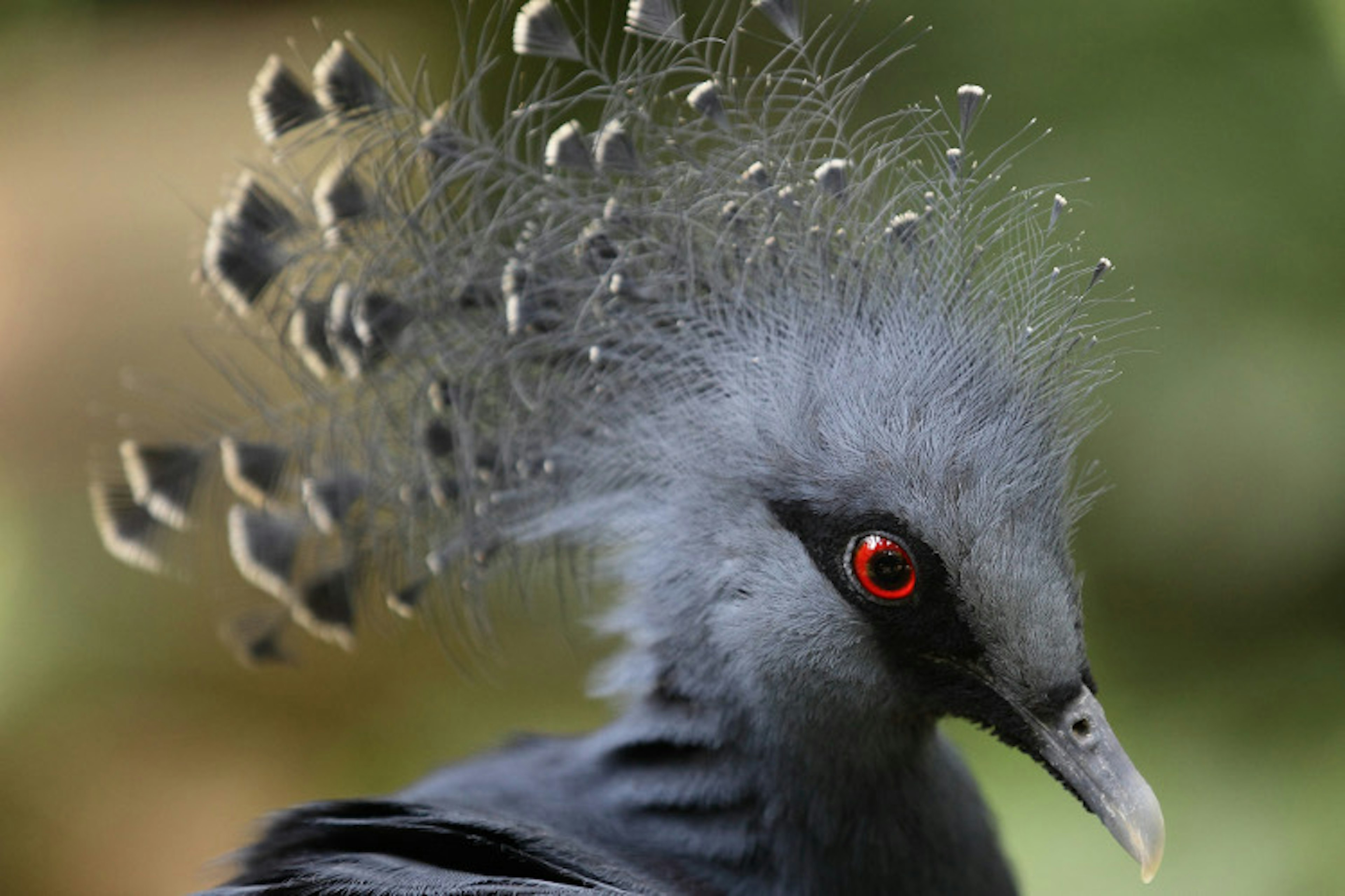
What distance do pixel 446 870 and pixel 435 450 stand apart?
580 mm

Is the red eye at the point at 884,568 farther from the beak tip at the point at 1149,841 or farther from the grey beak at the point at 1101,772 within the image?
the beak tip at the point at 1149,841

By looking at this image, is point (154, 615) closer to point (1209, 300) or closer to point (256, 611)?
point (256, 611)

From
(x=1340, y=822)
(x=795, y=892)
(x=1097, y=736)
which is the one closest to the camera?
(x=1097, y=736)

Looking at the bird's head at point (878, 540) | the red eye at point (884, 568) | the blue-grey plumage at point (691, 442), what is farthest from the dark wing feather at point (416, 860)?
the red eye at point (884, 568)

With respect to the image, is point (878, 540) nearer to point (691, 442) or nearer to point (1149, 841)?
point (691, 442)

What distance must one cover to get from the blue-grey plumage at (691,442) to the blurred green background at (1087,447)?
34cm

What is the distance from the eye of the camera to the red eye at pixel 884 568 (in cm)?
160

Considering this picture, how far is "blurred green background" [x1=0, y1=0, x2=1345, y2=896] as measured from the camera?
310 centimetres

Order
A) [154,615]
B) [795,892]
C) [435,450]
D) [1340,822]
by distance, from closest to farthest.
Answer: [795,892]
[435,450]
[1340,822]
[154,615]

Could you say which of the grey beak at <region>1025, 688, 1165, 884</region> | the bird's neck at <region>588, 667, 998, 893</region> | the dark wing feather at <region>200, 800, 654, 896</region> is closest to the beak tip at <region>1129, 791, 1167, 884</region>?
the grey beak at <region>1025, 688, 1165, 884</region>

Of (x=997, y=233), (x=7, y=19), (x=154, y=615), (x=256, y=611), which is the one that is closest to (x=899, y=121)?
(x=997, y=233)

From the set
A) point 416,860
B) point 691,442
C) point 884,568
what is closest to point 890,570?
point 884,568

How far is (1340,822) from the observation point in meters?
2.97

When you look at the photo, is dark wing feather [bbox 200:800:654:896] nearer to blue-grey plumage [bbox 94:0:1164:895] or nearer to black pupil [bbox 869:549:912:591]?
blue-grey plumage [bbox 94:0:1164:895]
